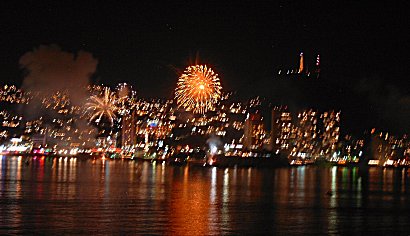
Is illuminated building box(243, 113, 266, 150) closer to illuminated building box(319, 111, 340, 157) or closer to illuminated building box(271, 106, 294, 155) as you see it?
illuminated building box(271, 106, 294, 155)

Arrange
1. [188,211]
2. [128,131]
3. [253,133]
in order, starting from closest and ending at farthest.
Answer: [188,211] < [253,133] < [128,131]

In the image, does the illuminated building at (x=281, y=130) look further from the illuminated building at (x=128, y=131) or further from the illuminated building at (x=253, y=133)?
the illuminated building at (x=128, y=131)

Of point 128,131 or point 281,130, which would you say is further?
point 128,131

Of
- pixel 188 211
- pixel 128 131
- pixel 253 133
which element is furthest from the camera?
pixel 128 131

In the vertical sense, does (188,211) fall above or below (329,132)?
below

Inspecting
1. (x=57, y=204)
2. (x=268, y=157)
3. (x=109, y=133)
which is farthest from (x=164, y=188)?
(x=109, y=133)

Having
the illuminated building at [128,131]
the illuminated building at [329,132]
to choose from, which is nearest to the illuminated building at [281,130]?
the illuminated building at [329,132]

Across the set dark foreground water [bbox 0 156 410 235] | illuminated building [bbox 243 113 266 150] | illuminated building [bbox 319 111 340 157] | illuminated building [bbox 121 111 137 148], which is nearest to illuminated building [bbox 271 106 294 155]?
illuminated building [bbox 243 113 266 150]

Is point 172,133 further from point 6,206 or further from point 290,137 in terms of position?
point 6,206

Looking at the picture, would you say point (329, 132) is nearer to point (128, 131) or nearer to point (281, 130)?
point (281, 130)

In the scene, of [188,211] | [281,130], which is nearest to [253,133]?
[281,130]

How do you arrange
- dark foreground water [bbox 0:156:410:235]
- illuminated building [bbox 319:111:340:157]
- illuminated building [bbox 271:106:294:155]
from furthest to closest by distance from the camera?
illuminated building [bbox 319:111:340:157] → illuminated building [bbox 271:106:294:155] → dark foreground water [bbox 0:156:410:235]
